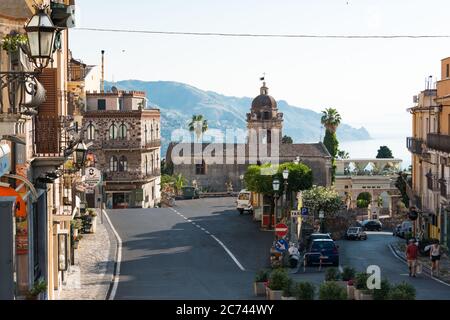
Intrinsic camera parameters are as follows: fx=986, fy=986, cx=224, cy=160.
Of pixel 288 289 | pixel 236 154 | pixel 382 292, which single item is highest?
pixel 236 154

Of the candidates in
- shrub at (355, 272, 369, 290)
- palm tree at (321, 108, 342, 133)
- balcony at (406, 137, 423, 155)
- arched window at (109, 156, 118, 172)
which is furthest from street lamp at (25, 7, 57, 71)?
palm tree at (321, 108, 342, 133)

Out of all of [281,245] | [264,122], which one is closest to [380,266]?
[281,245]

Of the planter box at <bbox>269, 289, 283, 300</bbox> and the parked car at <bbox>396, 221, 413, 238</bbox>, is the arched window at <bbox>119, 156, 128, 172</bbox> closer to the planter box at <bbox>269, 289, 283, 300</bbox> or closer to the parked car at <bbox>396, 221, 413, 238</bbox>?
the parked car at <bbox>396, 221, 413, 238</bbox>

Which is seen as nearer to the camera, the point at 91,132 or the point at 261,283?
the point at 261,283

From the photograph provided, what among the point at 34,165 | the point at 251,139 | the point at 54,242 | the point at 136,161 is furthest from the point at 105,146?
the point at 34,165

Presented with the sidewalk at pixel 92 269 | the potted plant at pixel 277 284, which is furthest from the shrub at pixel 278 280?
the sidewalk at pixel 92 269

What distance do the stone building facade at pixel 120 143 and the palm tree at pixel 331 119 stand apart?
130ft

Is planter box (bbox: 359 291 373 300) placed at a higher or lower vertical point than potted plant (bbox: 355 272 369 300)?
lower

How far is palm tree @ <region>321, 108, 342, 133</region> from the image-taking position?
12075 cm

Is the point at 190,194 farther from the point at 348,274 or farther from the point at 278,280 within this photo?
the point at 278,280

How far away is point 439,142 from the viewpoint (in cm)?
5228

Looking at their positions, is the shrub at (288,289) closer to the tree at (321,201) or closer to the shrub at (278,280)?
the shrub at (278,280)

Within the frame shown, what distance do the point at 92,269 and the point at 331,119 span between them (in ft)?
289

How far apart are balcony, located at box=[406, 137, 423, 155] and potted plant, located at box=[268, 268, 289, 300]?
35.6 meters
